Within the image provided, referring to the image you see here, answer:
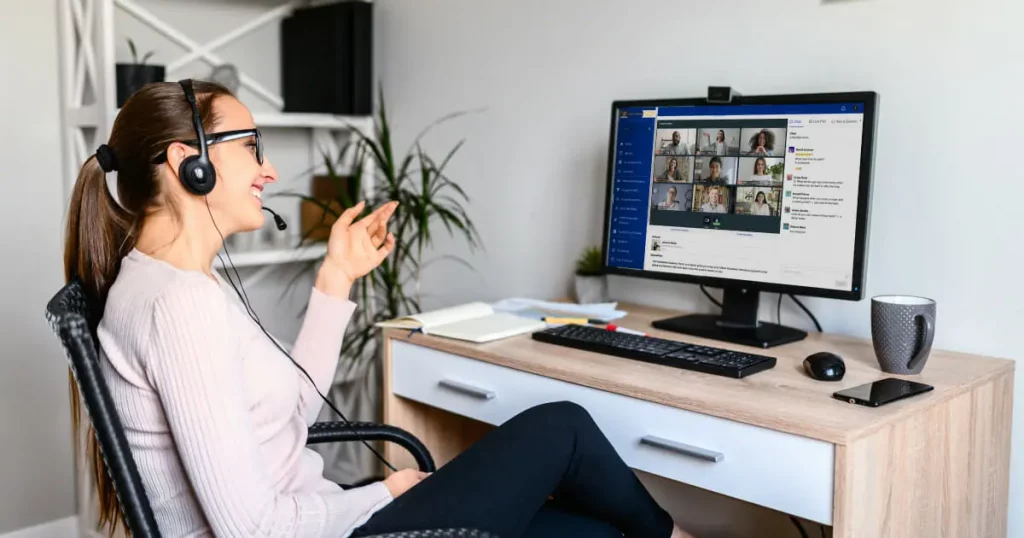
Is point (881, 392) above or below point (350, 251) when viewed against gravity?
below

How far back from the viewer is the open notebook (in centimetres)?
187

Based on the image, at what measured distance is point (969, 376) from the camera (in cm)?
158

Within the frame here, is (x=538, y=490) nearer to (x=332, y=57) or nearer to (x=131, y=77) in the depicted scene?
(x=131, y=77)

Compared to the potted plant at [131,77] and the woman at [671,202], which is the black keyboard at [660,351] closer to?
the woman at [671,202]

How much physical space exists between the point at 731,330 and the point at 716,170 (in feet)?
1.05

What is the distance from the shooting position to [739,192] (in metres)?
1.86

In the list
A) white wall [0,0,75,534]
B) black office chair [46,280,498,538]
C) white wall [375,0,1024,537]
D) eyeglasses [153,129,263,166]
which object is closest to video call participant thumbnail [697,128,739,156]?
white wall [375,0,1024,537]

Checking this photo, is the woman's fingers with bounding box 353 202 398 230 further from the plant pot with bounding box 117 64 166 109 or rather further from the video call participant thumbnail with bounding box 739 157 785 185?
the plant pot with bounding box 117 64 166 109

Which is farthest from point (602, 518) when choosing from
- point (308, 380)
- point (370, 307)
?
point (370, 307)

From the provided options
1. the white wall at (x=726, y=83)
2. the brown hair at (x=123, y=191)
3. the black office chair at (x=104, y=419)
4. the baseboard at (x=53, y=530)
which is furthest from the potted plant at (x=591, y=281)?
the baseboard at (x=53, y=530)

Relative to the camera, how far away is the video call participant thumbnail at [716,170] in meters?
1.87

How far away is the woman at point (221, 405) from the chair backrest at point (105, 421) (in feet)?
0.20

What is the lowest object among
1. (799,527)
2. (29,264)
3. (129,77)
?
(799,527)

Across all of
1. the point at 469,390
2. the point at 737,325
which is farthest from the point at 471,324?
the point at 737,325
